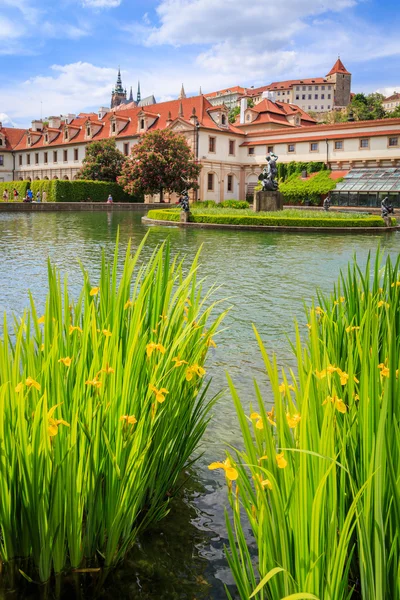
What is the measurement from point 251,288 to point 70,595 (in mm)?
8638

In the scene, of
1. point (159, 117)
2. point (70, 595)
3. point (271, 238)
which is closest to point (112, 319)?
point (70, 595)

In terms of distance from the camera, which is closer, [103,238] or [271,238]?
[103,238]

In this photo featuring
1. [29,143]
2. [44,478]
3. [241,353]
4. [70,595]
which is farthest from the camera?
[29,143]

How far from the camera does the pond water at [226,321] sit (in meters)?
2.63

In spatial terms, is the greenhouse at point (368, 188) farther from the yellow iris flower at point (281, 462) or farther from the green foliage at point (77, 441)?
the yellow iris flower at point (281, 462)

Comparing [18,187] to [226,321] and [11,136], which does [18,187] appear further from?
[226,321]

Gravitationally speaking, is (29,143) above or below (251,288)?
above

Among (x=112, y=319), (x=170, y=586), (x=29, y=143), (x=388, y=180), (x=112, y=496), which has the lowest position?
(x=170, y=586)

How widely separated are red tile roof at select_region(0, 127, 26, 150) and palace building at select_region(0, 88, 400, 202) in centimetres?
247

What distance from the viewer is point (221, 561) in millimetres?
2768

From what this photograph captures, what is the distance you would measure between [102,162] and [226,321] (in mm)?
54459

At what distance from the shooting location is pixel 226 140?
6041cm

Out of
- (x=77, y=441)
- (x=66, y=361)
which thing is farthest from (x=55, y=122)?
(x=77, y=441)

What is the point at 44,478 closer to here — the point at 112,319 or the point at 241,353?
the point at 112,319
